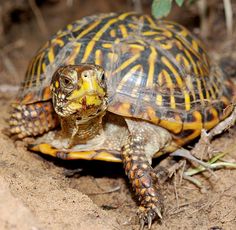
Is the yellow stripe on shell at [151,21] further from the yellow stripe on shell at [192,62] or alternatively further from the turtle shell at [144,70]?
the yellow stripe on shell at [192,62]

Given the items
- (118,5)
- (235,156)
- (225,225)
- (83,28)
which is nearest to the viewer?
(225,225)

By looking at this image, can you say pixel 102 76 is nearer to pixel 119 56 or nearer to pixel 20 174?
pixel 119 56

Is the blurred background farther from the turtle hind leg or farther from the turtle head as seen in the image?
the turtle head

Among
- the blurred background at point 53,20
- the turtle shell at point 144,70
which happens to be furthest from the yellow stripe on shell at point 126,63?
the blurred background at point 53,20

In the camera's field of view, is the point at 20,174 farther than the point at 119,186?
No

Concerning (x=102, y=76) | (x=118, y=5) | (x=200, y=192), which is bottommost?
(x=200, y=192)

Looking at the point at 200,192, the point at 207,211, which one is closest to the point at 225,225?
the point at 207,211
